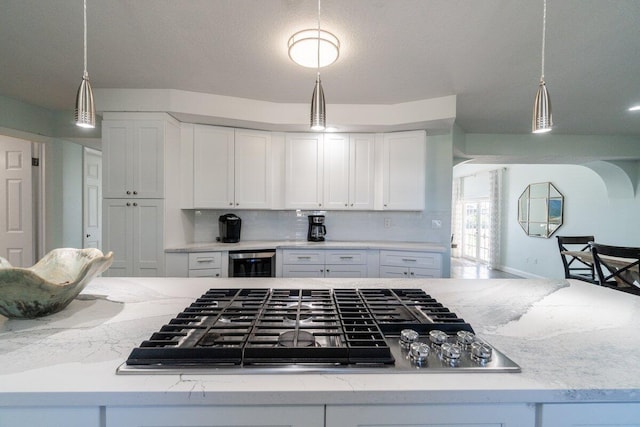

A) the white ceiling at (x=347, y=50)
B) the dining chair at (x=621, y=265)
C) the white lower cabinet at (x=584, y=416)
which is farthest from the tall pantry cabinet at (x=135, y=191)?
the dining chair at (x=621, y=265)

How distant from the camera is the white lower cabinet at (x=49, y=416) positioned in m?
0.59

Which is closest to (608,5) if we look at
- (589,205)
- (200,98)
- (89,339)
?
(89,339)

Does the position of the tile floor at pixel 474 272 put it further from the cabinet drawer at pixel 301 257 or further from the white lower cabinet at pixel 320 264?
the cabinet drawer at pixel 301 257

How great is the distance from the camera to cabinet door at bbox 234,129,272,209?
3249 mm

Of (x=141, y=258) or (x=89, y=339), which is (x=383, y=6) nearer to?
(x=89, y=339)

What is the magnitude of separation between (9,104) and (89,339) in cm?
375

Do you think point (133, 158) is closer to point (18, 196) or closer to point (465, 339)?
point (18, 196)

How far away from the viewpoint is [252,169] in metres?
3.30

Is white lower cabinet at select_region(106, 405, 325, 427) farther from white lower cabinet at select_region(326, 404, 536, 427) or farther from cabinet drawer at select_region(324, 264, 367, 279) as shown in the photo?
cabinet drawer at select_region(324, 264, 367, 279)

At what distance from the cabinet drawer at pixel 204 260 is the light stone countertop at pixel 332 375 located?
1728 millimetres

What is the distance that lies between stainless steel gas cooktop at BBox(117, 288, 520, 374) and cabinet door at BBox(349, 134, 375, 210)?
235 centimetres

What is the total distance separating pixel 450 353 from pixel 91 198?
16.0ft

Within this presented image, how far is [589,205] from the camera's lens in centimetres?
499

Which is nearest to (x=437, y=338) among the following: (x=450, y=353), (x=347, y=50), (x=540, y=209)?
(x=450, y=353)
